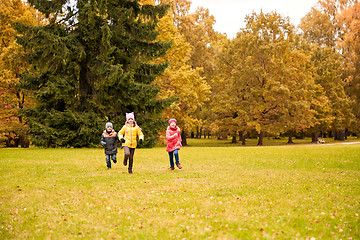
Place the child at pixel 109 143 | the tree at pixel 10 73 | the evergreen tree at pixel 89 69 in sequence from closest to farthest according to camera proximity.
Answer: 1. the child at pixel 109 143
2. the evergreen tree at pixel 89 69
3. the tree at pixel 10 73

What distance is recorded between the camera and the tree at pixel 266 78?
34.6 metres

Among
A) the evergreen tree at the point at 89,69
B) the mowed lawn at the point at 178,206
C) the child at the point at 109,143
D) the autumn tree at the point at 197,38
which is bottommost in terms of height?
the mowed lawn at the point at 178,206

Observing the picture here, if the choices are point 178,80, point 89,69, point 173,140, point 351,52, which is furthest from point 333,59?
point 173,140

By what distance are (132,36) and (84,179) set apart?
18.1 m

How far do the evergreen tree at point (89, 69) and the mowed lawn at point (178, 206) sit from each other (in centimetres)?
1289

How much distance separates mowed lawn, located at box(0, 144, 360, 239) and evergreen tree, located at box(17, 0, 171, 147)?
42.3ft

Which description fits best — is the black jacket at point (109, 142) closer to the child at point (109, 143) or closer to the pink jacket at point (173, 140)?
the child at point (109, 143)

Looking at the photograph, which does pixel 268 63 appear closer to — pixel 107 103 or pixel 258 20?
pixel 258 20

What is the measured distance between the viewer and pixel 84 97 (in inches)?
990

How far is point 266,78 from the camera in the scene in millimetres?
34312

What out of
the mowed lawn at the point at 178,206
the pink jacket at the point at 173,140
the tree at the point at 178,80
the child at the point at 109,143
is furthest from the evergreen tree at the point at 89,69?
the mowed lawn at the point at 178,206

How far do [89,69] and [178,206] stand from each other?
20.9m

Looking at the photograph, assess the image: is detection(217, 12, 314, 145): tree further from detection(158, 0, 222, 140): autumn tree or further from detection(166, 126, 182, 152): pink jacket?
detection(166, 126, 182, 152): pink jacket

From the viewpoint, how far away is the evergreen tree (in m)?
22.8
